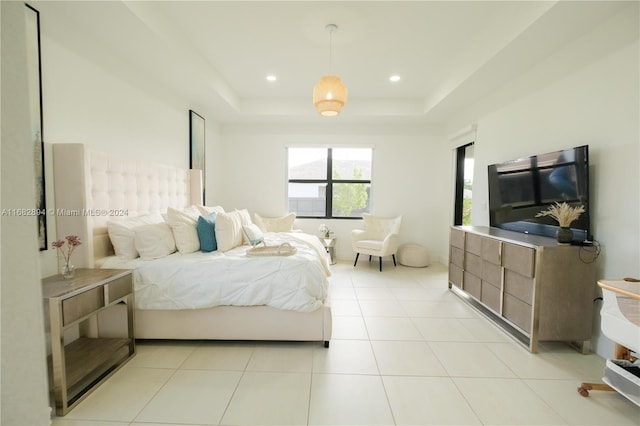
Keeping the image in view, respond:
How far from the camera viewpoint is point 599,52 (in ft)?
6.95

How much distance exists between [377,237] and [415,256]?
28.2 inches

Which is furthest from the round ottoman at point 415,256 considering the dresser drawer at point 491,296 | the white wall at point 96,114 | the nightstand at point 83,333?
the nightstand at point 83,333

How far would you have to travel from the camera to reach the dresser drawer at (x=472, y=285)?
2.83 metres

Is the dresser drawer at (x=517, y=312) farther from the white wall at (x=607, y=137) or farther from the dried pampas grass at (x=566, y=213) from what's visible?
the dried pampas grass at (x=566, y=213)

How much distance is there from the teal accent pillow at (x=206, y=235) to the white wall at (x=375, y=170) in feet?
8.38

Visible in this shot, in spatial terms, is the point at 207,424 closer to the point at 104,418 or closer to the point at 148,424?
the point at 148,424

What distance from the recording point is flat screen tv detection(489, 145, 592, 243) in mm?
2137

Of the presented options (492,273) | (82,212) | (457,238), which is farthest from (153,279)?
(457,238)

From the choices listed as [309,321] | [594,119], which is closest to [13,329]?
[309,321]

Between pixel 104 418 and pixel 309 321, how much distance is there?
4.26ft

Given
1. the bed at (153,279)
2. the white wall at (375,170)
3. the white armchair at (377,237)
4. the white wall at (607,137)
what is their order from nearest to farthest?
1. the white wall at (607,137)
2. the bed at (153,279)
3. the white armchair at (377,237)
4. the white wall at (375,170)

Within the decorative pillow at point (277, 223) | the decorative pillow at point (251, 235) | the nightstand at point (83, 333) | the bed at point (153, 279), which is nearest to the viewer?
the nightstand at point (83, 333)

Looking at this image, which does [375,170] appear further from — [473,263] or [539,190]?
[539,190]

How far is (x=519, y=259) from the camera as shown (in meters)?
2.23
